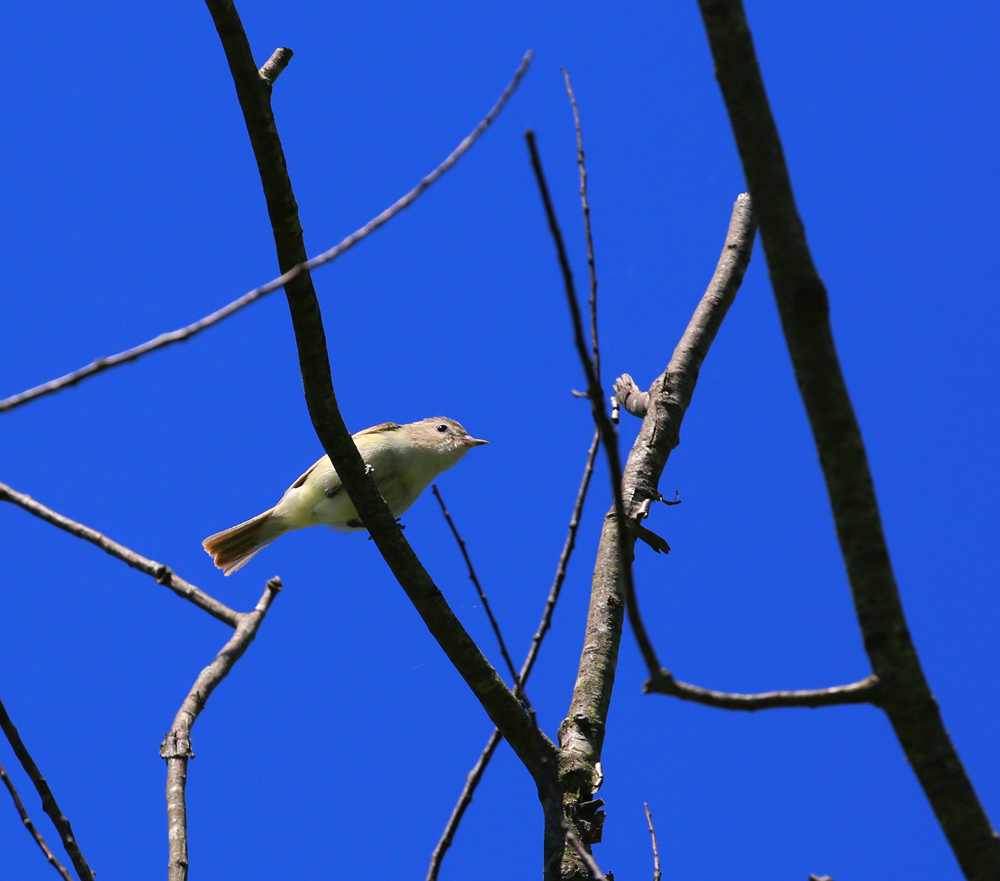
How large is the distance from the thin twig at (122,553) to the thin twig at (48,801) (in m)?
0.51

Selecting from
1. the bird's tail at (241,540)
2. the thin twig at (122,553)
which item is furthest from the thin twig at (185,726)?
the bird's tail at (241,540)

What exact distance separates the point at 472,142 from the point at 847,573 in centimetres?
99

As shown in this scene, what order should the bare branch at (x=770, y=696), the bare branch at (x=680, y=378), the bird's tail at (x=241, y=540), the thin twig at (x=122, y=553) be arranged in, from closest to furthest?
1. the bare branch at (x=770, y=696)
2. the thin twig at (x=122, y=553)
3. the bare branch at (x=680, y=378)
4. the bird's tail at (x=241, y=540)

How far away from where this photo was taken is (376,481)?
5.74m

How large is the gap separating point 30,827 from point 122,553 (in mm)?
712

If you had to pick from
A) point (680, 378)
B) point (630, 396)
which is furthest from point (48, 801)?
point (630, 396)

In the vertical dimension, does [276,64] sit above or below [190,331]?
above

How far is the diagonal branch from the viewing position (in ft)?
8.04

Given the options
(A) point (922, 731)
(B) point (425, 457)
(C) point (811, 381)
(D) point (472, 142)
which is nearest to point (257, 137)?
(D) point (472, 142)

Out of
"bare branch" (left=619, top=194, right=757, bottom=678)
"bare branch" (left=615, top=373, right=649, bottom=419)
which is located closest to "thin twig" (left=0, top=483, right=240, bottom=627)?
"bare branch" (left=619, top=194, right=757, bottom=678)

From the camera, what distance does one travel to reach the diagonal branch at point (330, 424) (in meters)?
2.45

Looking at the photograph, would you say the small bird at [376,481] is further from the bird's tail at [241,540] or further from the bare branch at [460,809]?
the bare branch at [460,809]

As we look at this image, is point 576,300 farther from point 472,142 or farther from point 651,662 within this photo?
point 472,142

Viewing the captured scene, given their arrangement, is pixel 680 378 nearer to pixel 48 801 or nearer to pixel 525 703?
pixel 525 703
